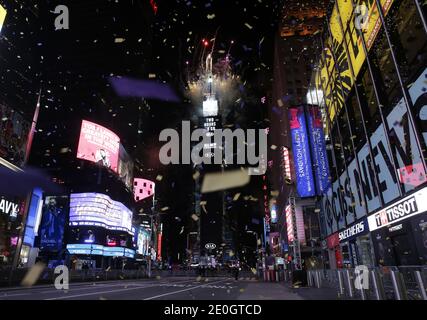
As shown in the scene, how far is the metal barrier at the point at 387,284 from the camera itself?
24.1 ft

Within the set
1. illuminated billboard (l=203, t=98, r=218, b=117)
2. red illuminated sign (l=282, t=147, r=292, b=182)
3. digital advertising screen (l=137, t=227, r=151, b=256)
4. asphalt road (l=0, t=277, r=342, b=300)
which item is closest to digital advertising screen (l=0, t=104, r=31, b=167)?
asphalt road (l=0, t=277, r=342, b=300)

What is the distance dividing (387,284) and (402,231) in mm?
6224

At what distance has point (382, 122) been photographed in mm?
14648

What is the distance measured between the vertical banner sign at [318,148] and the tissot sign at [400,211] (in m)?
10.0

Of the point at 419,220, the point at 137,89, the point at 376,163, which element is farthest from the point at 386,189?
the point at 137,89

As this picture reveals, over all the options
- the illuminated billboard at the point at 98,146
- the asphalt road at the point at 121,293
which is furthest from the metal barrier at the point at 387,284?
the illuminated billboard at the point at 98,146

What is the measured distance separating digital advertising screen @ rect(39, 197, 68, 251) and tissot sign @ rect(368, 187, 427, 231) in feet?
145

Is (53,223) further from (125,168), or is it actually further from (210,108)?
(210,108)

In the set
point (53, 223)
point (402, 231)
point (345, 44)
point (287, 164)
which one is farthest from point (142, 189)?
point (402, 231)

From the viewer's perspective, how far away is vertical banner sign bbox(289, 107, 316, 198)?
31031mm

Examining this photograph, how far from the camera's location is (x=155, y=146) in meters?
127

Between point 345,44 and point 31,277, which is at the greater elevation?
point 345,44

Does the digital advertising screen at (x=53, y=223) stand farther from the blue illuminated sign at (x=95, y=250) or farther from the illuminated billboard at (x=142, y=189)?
the illuminated billboard at (x=142, y=189)
